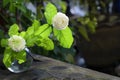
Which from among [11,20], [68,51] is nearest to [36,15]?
[11,20]

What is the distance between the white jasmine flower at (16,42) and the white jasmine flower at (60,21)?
0.09 meters

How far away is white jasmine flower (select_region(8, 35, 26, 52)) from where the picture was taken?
2.49 ft

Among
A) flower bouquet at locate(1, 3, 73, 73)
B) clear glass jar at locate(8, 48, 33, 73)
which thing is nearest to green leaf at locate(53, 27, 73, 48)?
flower bouquet at locate(1, 3, 73, 73)

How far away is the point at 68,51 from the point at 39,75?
0.49 metres

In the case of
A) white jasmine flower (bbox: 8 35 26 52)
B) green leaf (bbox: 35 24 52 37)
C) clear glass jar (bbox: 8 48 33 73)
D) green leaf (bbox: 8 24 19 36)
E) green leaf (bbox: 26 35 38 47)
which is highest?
green leaf (bbox: 35 24 52 37)

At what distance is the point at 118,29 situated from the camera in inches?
106

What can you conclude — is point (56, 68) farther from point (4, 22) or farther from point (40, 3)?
point (40, 3)

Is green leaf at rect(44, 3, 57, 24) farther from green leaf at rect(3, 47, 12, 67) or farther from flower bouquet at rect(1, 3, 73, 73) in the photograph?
green leaf at rect(3, 47, 12, 67)

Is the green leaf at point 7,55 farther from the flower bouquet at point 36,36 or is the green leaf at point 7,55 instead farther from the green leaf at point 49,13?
the green leaf at point 49,13

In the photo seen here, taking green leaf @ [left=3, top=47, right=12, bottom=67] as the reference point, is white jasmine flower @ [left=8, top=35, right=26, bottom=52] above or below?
above

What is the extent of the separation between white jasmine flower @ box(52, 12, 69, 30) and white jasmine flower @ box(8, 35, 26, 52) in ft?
0.29

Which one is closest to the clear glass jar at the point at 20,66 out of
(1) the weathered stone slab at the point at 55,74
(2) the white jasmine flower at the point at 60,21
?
(1) the weathered stone slab at the point at 55,74

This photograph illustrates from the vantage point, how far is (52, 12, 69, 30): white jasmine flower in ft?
2.45

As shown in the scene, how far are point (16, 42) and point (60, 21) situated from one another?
0.38ft
